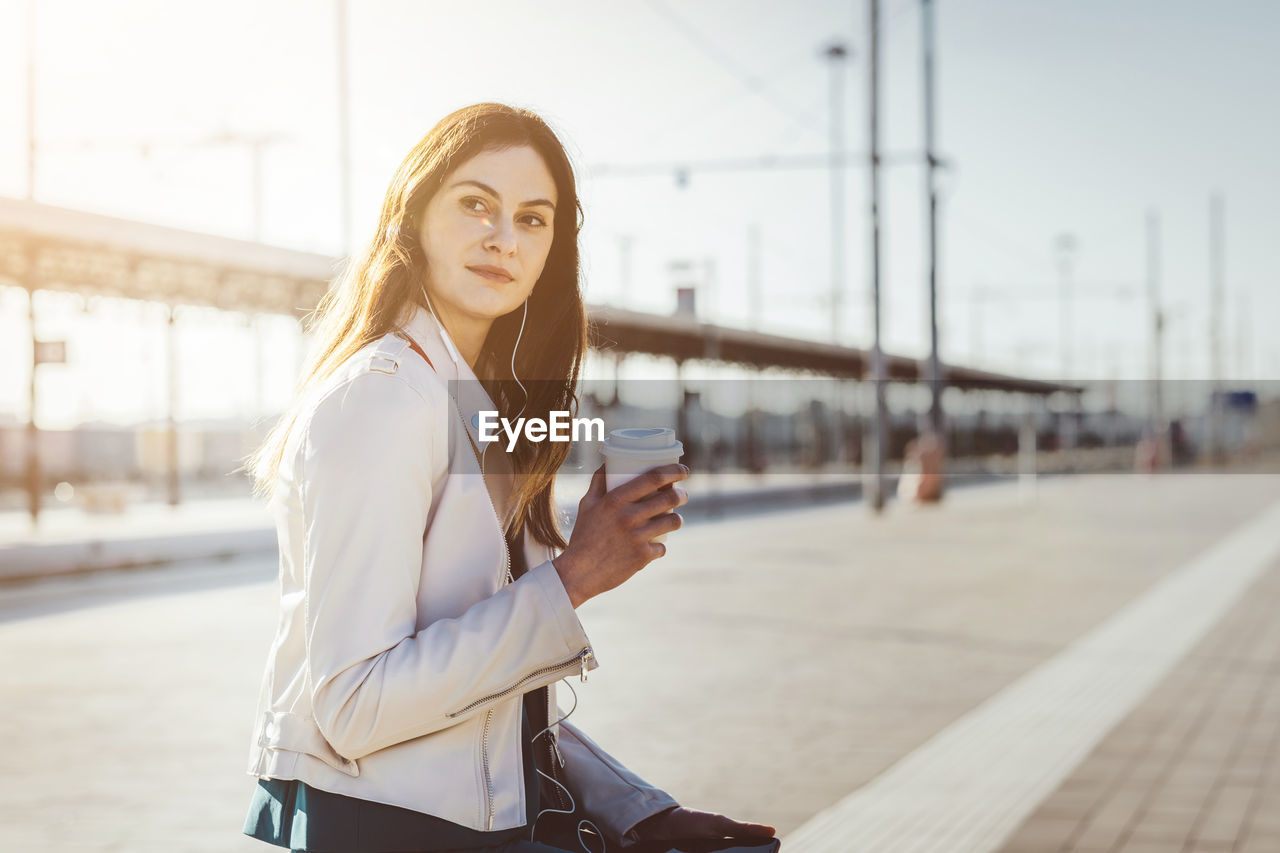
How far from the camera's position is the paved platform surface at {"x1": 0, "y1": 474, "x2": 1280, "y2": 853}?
5070 millimetres

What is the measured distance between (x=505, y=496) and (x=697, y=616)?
8.90 meters

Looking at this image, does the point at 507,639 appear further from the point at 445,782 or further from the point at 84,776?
the point at 84,776

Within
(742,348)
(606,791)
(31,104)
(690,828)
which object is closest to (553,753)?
(606,791)

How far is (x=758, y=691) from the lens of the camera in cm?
743

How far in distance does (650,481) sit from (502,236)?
15.6 inches

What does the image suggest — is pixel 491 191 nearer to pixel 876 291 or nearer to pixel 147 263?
pixel 147 263

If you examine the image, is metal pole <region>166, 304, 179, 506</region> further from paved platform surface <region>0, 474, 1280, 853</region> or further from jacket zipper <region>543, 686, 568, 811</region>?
jacket zipper <region>543, 686, 568, 811</region>

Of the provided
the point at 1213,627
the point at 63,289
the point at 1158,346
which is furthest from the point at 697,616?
the point at 1158,346

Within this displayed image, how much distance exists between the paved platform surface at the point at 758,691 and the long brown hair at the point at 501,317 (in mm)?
Result: 2981

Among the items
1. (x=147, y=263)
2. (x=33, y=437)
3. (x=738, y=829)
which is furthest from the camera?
(x=33, y=437)

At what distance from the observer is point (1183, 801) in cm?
505

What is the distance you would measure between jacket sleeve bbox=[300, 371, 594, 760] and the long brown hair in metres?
0.16

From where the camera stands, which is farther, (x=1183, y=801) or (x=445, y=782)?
(x=1183, y=801)

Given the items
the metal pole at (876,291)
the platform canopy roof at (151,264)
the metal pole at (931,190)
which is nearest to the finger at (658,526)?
the platform canopy roof at (151,264)
